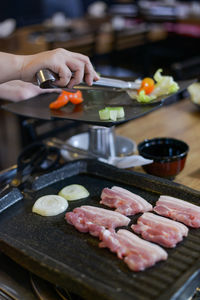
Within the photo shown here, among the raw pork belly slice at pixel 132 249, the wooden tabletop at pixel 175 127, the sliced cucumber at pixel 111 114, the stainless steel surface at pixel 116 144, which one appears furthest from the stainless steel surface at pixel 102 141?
the raw pork belly slice at pixel 132 249

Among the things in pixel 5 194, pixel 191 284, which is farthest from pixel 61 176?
pixel 191 284

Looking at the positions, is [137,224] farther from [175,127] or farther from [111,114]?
[175,127]

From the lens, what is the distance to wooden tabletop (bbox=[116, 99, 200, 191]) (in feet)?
6.70

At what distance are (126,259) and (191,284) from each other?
20 cm

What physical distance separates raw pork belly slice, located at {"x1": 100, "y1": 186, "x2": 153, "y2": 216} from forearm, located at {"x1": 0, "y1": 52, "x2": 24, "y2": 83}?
570 mm

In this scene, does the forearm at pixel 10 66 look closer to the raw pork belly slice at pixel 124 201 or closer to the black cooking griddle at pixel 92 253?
the black cooking griddle at pixel 92 253

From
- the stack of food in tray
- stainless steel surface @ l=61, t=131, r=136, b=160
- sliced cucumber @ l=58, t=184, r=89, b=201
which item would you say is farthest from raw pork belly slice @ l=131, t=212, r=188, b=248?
stainless steel surface @ l=61, t=131, r=136, b=160

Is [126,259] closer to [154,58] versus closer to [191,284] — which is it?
[191,284]

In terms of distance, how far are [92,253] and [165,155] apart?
0.74 meters

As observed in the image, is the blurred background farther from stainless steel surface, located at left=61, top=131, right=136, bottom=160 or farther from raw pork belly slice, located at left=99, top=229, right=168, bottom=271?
raw pork belly slice, located at left=99, top=229, right=168, bottom=271

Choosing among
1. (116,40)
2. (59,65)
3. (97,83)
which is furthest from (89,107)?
(116,40)

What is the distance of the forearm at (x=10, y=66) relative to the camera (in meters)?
1.50

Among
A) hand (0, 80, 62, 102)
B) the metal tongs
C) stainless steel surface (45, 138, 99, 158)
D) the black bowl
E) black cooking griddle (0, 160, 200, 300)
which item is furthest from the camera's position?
hand (0, 80, 62, 102)

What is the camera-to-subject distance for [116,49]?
5121mm
